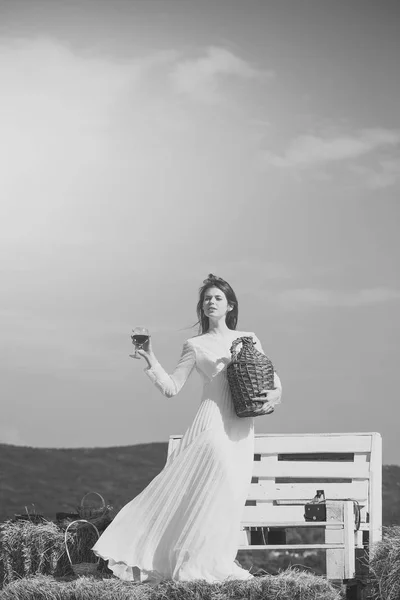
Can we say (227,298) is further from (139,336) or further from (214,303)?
(139,336)

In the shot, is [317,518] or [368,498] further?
[368,498]

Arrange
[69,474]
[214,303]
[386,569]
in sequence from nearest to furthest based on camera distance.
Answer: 1. [214,303]
2. [386,569]
3. [69,474]

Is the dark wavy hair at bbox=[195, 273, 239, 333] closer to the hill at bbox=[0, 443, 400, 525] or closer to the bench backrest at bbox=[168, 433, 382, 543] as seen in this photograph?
the bench backrest at bbox=[168, 433, 382, 543]

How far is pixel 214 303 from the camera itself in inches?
244

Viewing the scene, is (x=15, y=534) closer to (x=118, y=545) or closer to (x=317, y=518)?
(x=118, y=545)

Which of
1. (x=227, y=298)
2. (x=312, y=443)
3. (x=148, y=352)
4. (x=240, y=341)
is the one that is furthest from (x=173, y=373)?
(x=312, y=443)

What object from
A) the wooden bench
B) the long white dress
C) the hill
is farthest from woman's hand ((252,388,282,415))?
the hill

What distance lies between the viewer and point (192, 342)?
6.17 m

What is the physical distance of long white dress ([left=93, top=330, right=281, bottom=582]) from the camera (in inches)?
222

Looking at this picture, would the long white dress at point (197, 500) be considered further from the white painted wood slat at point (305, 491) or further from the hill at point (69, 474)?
the hill at point (69, 474)

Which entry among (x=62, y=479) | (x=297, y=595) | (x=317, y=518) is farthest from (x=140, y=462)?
(x=297, y=595)

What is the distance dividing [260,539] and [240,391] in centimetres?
218

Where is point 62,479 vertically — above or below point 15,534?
above

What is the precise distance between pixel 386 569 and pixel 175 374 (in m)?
1.93
